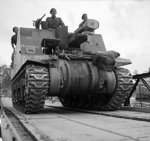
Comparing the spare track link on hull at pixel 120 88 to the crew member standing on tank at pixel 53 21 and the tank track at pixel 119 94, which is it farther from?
the crew member standing on tank at pixel 53 21

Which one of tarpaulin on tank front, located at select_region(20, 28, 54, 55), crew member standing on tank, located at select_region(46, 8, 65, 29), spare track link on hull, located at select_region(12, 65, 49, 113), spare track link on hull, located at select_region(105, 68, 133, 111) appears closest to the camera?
spare track link on hull, located at select_region(12, 65, 49, 113)

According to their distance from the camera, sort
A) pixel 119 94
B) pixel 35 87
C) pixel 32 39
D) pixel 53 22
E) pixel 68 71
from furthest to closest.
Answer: pixel 53 22
pixel 32 39
pixel 119 94
pixel 68 71
pixel 35 87

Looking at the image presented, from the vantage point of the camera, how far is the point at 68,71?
880 cm

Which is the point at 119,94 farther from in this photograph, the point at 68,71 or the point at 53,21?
the point at 53,21

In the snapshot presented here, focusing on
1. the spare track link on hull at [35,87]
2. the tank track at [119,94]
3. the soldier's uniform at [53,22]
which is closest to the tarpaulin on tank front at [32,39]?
the soldier's uniform at [53,22]

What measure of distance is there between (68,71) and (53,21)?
327 cm

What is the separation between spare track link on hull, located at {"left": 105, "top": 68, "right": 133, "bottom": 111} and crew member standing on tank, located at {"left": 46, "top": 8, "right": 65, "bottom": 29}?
337 centimetres

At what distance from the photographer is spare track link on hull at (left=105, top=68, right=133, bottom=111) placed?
902cm

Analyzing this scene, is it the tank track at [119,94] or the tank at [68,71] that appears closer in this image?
the tank at [68,71]

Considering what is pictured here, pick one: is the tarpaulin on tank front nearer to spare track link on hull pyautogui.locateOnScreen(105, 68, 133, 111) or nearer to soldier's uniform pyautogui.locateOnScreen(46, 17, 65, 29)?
soldier's uniform pyautogui.locateOnScreen(46, 17, 65, 29)

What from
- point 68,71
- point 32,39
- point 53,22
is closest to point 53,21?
point 53,22

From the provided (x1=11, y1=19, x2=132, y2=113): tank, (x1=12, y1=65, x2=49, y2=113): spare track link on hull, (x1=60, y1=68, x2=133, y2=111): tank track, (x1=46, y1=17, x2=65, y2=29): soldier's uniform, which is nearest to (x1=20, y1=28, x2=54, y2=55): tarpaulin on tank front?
(x1=11, y1=19, x2=132, y2=113): tank

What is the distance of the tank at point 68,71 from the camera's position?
26.9ft

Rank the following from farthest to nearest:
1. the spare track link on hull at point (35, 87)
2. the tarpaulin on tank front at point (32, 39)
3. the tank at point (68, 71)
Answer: the tarpaulin on tank front at point (32, 39) → the tank at point (68, 71) → the spare track link on hull at point (35, 87)
